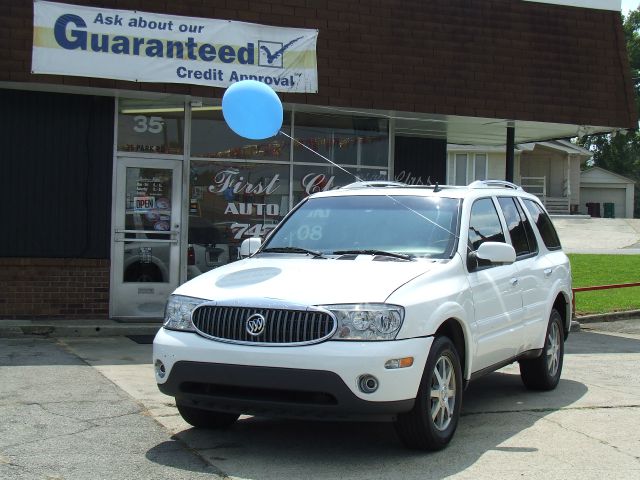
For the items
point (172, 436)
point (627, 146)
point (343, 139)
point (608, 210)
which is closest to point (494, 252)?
point (172, 436)

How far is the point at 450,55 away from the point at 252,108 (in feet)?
17.3

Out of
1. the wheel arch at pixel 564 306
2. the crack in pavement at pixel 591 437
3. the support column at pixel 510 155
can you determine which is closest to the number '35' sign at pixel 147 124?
the support column at pixel 510 155

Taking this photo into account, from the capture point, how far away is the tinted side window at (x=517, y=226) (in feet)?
25.1

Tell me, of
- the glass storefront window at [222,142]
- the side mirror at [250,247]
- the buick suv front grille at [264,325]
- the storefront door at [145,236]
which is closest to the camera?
the buick suv front grille at [264,325]

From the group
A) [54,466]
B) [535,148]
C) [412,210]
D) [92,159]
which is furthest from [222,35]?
[535,148]

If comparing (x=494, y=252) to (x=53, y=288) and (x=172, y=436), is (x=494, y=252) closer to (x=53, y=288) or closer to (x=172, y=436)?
(x=172, y=436)

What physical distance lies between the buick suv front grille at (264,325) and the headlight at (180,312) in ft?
0.30

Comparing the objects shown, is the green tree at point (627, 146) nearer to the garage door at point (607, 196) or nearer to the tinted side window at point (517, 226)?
the garage door at point (607, 196)

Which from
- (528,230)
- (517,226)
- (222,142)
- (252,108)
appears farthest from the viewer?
(222,142)

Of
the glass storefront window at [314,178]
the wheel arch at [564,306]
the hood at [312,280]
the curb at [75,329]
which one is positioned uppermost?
the glass storefront window at [314,178]

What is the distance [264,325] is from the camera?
546cm

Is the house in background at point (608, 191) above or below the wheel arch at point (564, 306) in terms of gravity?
above

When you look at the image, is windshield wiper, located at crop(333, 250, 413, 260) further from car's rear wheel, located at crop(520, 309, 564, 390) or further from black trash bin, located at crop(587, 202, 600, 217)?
black trash bin, located at crop(587, 202, 600, 217)

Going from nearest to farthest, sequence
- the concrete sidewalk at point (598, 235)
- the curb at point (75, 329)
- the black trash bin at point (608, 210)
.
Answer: the curb at point (75, 329) < the concrete sidewalk at point (598, 235) < the black trash bin at point (608, 210)
